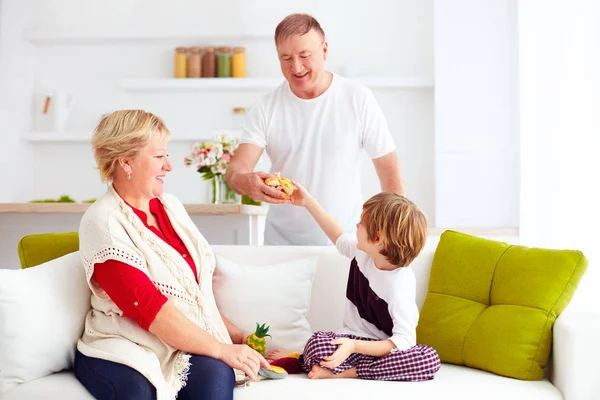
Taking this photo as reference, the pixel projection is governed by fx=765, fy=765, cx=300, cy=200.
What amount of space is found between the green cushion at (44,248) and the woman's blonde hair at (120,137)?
1.74ft

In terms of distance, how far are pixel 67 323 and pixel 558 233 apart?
2135mm

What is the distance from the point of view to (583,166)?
3027mm

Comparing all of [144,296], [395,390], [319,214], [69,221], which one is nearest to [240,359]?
[144,296]

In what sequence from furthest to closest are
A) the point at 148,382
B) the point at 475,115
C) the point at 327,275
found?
the point at 475,115 < the point at 327,275 < the point at 148,382

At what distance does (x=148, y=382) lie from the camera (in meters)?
2.01

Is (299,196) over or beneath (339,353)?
over

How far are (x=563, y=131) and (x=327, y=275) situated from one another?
1269 mm

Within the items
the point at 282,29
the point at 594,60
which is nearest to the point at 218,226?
the point at 282,29

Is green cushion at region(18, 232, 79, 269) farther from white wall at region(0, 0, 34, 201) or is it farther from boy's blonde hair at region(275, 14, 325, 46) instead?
white wall at region(0, 0, 34, 201)

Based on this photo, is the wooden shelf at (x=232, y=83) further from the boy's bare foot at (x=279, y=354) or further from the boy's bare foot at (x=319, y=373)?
the boy's bare foot at (x=319, y=373)

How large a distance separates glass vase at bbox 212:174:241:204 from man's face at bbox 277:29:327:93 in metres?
1.37

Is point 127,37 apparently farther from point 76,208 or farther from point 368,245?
point 368,245

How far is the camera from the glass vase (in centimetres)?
408

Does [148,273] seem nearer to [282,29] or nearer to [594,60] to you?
[282,29]
